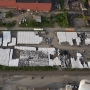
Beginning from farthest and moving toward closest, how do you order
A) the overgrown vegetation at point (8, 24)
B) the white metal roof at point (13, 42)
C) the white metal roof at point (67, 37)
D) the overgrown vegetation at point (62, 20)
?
the overgrown vegetation at point (62, 20), the overgrown vegetation at point (8, 24), the white metal roof at point (67, 37), the white metal roof at point (13, 42)

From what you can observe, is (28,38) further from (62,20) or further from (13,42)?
(62,20)

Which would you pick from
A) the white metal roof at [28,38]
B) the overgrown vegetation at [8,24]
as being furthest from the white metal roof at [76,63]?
the overgrown vegetation at [8,24]

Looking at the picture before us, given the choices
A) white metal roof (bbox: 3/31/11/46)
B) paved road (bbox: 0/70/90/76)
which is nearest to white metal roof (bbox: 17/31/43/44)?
white metal roof (bbox: 3/31/11/46)

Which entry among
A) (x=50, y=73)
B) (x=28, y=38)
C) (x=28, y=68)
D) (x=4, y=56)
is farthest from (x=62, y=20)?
(x=4, y=56)

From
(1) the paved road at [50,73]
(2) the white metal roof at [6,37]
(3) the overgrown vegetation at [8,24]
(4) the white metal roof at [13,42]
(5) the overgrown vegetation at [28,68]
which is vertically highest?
(3) the overgrown vegetation at [8,24]

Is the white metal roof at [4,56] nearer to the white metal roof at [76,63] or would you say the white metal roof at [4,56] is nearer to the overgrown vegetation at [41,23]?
the overgrown vegetation at [41,23]

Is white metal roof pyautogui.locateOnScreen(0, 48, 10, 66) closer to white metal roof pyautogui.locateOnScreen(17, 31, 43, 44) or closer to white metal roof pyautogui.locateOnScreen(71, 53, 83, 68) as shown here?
white metal roof pyautogui.locateOnScreen(17, 31, 43, 44)

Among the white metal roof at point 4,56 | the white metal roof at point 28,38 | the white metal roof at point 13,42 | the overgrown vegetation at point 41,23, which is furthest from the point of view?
the overgrown vegetation at point 41,23

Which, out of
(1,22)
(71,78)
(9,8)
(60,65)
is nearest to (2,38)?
(1,22)

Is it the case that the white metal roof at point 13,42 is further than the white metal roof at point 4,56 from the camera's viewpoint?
Yes

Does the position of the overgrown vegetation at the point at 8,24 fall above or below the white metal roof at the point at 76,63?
above
